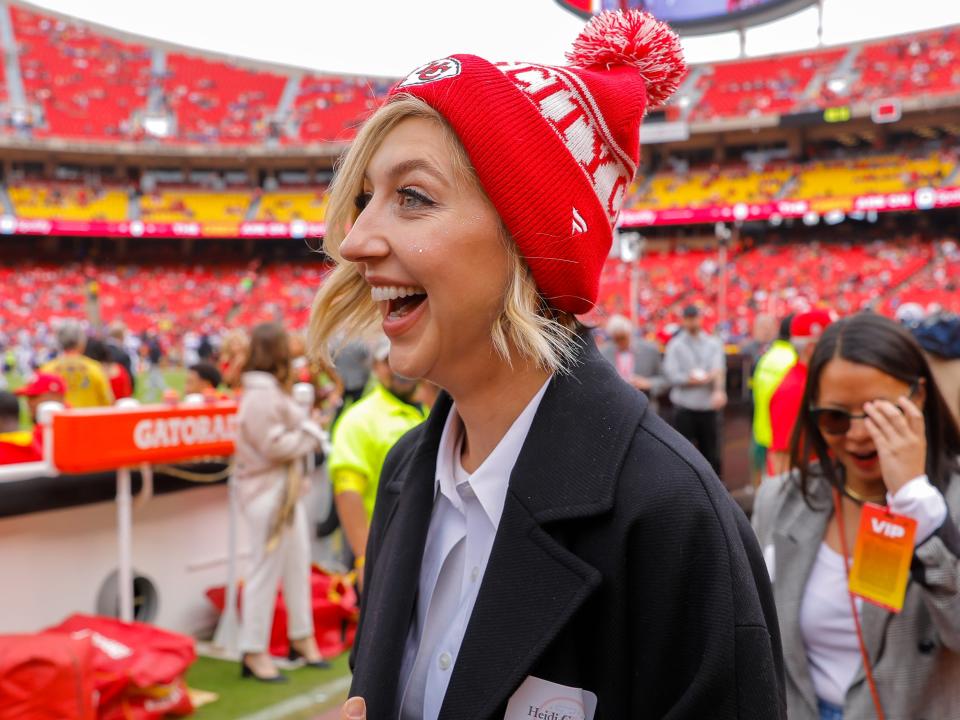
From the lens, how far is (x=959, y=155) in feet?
97.5

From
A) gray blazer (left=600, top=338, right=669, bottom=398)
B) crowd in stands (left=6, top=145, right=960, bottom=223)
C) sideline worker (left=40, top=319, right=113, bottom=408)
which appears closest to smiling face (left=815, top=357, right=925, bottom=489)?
sideline worker (left=40, top=319, right=113, bottom=408)

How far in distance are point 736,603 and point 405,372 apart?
0.55 meters

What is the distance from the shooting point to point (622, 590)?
994mm

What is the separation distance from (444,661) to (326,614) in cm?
403

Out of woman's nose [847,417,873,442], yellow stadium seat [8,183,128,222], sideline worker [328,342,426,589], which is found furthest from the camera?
yellow stadium seat [8,183,128,222]

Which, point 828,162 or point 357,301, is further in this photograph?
point 828,162

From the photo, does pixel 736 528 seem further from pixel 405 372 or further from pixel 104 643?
pixel 104 643

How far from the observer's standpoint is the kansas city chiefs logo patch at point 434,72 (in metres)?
1.15

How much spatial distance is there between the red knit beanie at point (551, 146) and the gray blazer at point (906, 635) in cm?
109

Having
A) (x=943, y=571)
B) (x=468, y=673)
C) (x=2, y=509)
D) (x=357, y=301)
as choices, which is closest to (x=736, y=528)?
(x=468, y=673)

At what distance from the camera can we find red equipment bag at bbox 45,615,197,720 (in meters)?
3.38

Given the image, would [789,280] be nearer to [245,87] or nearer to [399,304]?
[399,304]

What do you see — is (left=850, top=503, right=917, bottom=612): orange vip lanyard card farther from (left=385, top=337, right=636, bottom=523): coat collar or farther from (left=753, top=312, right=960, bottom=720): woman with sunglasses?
(left=385, top=337, right=636, bottom=523): coat collar

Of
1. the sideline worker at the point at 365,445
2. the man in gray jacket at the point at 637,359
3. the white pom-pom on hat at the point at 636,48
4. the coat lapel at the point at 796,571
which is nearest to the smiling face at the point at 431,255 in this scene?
the white pom-pom on hat at the point at 636,48
